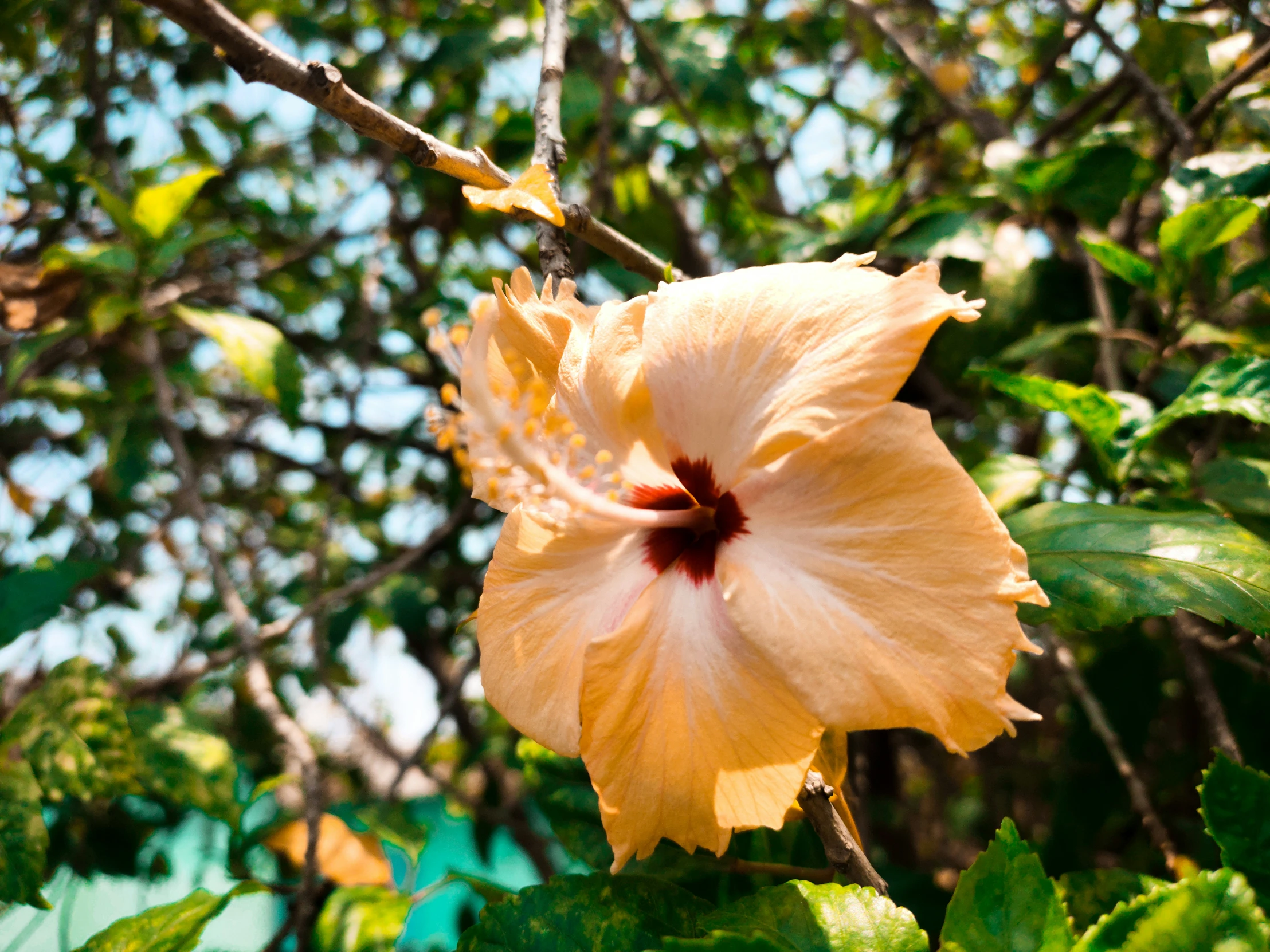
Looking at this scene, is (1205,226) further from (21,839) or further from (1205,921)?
(21,839)

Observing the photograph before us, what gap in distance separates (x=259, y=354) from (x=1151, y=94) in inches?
71.7

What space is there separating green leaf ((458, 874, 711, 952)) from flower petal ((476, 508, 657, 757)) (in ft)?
0.64

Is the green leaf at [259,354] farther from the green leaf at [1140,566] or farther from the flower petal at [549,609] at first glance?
the green leaf at [1140,566]

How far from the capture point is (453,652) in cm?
307

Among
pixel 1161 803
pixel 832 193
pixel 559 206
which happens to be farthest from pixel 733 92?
pixel 1161 803

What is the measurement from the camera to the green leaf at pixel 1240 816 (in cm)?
81

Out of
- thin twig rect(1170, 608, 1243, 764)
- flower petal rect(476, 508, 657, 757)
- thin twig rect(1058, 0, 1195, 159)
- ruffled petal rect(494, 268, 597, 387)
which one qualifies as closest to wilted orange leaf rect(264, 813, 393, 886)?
flower petal rect(476, 508, 657, 757)

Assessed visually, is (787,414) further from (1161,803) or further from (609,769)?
(1161,803)

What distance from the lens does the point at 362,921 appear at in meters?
1.23

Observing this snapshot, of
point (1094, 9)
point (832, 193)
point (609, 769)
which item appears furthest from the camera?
point (832, 193)

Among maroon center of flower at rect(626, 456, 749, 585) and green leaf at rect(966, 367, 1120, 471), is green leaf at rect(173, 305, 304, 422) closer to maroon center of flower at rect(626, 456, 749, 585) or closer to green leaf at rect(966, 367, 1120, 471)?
maroon center of flower at rect(626, 456, 749, 585)

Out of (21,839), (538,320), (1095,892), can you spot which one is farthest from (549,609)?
(21,839)

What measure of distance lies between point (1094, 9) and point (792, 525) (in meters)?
1.71

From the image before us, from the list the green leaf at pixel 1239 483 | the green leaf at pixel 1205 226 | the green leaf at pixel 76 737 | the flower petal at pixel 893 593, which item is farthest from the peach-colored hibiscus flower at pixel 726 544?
the green leaf at pixel 76 737
